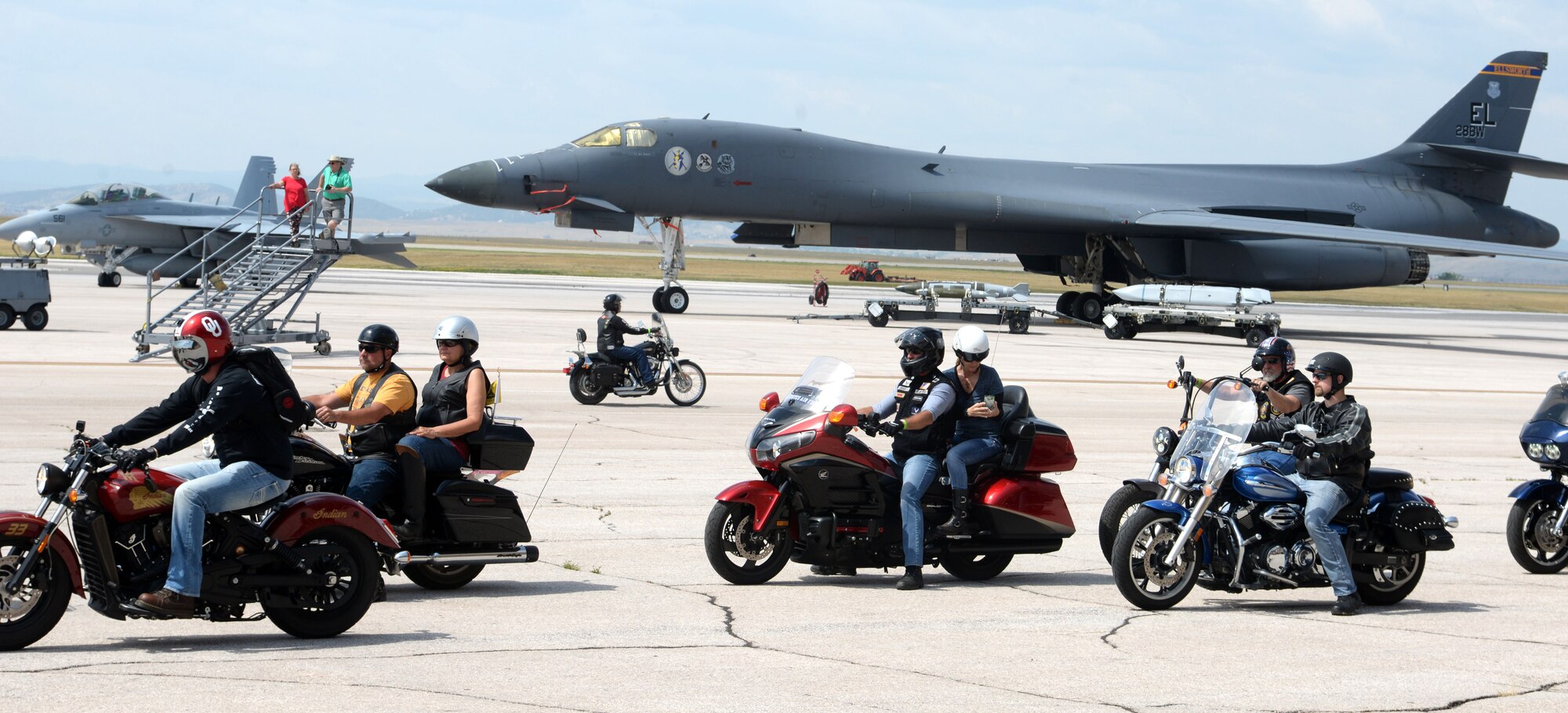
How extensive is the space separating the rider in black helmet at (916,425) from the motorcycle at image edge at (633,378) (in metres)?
10.3

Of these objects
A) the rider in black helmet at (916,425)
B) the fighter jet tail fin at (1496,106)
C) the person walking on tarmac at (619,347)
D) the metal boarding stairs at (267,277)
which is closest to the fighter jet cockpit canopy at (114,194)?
the metal boarding stairs at (267,277)

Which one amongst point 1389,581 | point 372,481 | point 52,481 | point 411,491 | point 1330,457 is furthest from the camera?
point 1389,581

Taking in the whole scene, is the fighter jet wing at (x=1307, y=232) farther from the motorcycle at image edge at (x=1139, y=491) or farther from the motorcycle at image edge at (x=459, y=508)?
the motorcycle at image edge at (x=459, y=508)

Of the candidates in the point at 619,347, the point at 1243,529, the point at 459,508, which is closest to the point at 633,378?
the point at 619,347

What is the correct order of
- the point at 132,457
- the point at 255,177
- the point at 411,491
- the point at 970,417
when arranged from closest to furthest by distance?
the point at 132,457
the point at 411,491
the point at 970,417
the point at 255,177

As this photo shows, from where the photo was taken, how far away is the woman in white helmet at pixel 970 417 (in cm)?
923

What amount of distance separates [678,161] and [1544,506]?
28.3 meters

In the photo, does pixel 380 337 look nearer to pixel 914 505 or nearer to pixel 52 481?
pixel 52 481

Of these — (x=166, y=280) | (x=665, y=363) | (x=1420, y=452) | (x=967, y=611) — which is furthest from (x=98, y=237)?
(x=967, y=611)

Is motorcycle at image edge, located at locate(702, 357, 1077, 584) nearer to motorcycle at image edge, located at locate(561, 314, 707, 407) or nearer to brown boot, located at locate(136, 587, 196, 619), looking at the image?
brown boot, located at locate(136, 587, 196, 619)

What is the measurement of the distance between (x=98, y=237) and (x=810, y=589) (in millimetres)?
49090

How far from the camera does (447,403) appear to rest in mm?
8859

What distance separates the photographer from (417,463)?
8.41 metres

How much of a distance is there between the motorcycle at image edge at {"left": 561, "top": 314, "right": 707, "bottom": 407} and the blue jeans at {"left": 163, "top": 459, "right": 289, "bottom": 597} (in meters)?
12.0
